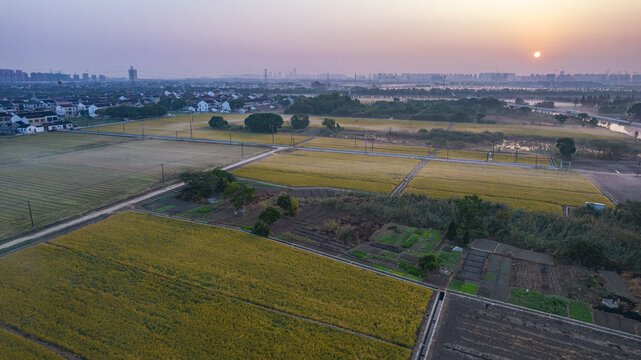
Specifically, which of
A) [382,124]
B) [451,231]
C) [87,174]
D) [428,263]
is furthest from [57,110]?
[428,263]

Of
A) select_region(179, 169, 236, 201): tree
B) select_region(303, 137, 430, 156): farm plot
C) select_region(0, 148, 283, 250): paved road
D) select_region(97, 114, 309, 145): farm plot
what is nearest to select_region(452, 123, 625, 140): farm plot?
select_region(303, 137, 430, 156): farm plot

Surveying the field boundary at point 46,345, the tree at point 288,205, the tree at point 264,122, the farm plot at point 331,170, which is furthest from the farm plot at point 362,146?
the field boundary at point 46,345

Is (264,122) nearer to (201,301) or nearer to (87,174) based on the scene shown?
(87,174)

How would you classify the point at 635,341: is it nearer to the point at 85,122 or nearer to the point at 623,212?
the point at 623,212

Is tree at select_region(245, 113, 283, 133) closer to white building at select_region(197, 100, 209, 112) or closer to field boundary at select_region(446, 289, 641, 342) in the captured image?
white building at select_region(197, 100, 209, 112)

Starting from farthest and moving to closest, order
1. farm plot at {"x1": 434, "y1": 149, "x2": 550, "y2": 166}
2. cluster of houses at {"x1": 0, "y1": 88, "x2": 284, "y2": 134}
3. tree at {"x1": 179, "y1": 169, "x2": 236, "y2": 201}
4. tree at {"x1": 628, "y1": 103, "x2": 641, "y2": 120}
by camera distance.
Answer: tree at {"x1": 628, "y1": 103, "x2": 641, "y2": 120} → cluster of houses at {"x1": 0, "y1": 88, "x2": 284, "y2": 134} → farm plot at {"x1": 434, "y1": 149, "x2": 550, "y2": 166} → tree at {"x1": 179, "y1": 169, "x2": 236, "y2": 201}

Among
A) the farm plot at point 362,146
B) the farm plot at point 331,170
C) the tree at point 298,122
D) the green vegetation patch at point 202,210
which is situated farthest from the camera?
the tree at point 298,122

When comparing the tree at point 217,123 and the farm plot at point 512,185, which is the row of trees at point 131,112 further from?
the farm plot at point 512,185
